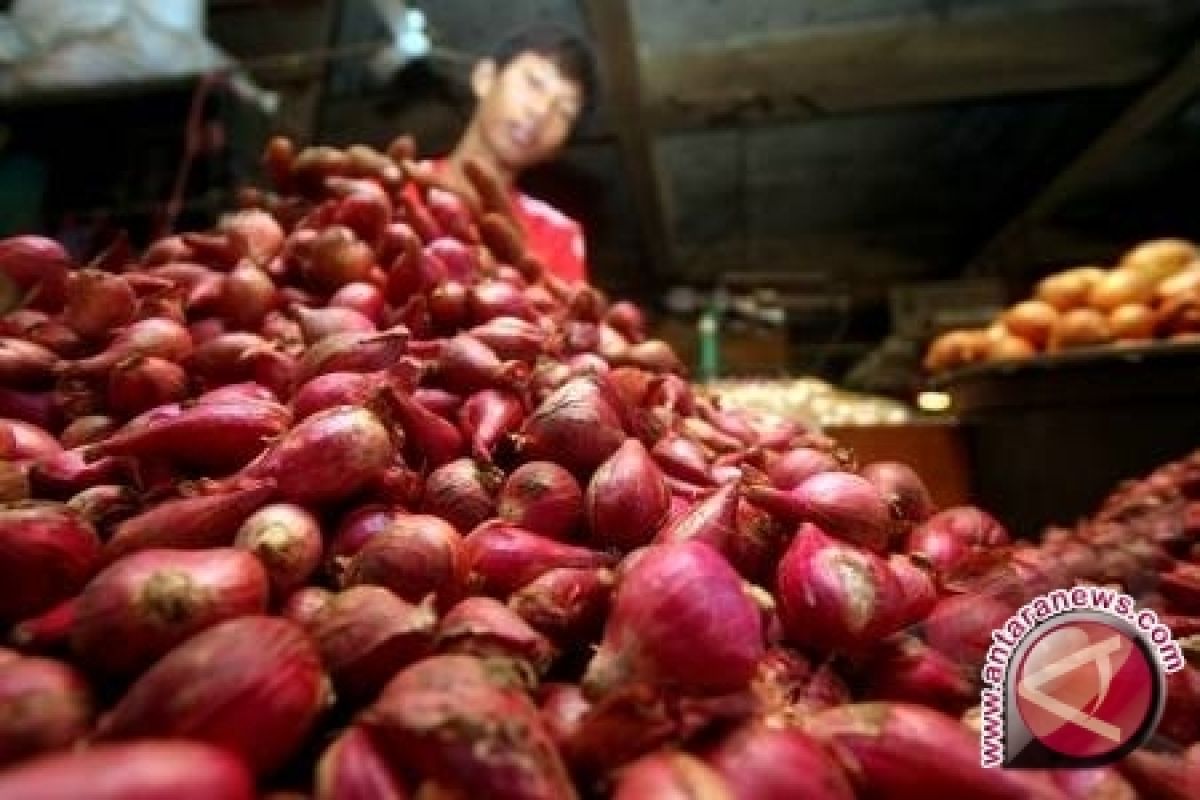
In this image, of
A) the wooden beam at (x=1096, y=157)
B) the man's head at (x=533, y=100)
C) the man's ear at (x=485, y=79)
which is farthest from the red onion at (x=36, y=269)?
the wooden beam at (x=1096, y=157)

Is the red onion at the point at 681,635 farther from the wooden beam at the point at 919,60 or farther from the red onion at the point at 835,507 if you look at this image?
the wooden beam at the point at 919,60

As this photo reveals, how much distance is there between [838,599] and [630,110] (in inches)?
115

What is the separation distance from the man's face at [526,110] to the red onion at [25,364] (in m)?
1.93

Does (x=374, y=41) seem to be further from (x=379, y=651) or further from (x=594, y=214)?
(x=379, y=651)

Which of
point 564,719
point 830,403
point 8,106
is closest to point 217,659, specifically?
point 564,719

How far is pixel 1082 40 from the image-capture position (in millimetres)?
3055

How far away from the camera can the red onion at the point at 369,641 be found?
57 centimetres

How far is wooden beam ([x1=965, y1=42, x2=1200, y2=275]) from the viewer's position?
10.6 ft

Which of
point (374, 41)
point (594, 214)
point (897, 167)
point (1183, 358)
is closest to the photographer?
point (1183, 358)

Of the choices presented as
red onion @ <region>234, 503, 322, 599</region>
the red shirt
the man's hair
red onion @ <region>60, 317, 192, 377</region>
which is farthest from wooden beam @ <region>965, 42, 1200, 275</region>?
red onion @ <region>234, 503, 322, 599</region>

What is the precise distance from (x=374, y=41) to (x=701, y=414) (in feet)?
11.0

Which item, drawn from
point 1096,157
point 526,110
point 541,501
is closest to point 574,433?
point 541,501

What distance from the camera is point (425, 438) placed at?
0.87 metres

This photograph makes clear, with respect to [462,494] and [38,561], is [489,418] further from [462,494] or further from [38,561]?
[38,561]
